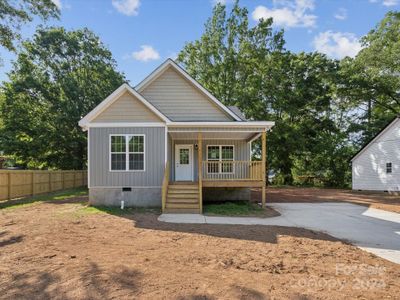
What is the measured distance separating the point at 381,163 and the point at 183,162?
16.2 m

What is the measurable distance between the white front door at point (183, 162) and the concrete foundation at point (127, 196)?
8.50 ft

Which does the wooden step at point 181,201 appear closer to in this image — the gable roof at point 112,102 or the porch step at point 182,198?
the porch step at point 182,198

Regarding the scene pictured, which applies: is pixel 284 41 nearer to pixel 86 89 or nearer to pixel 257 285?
pixel 86 89

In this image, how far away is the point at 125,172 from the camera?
12.2m

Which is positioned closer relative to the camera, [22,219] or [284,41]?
[22,219]

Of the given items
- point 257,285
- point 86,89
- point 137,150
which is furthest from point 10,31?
point 257,285

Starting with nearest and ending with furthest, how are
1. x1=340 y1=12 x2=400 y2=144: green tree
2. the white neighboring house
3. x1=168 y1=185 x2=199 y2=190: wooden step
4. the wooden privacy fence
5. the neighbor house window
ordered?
x1=168 y1=185 x2=199 y2=190: wooden step < the wooden privacy fence < the white neighboring house < the neighbor house window < x1=340 y1=12 x2=400 y2=144: green tree

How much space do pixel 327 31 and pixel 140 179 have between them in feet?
A: 54.4

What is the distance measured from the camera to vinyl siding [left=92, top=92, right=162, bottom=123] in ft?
39.8

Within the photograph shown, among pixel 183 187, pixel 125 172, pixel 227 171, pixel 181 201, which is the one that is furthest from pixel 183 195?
pixel 227 171

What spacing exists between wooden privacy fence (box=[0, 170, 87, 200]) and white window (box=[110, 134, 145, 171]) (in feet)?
22.6

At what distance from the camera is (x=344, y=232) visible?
26.5 feet

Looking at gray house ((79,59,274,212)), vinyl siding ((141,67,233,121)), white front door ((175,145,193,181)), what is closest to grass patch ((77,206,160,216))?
gray house ((79,59,274,212))

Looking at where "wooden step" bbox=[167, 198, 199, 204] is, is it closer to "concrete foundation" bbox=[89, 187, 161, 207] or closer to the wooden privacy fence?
"concrete foundation" bbox=[89, 187, 161, 207]
